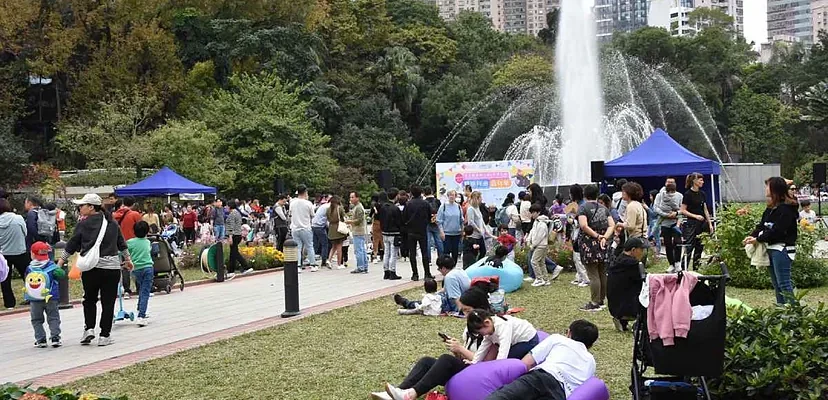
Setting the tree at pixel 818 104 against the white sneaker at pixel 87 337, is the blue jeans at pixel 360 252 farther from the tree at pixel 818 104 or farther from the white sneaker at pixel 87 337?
the tree at pixel 818 104

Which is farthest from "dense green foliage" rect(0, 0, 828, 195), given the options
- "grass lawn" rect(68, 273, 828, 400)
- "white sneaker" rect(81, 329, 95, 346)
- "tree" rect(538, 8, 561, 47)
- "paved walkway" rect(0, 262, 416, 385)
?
"grass lawn" rect(68, 273, 828, 400)

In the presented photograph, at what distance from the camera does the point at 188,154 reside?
3634 centimetres

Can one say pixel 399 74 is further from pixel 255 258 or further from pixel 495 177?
pixel 255 258

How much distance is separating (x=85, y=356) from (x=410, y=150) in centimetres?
4573

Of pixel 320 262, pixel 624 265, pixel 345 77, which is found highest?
pixel 345 77

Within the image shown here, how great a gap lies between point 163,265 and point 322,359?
6.52 m

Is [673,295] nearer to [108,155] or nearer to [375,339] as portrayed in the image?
[375,339]

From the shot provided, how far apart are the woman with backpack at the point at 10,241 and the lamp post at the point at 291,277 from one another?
4.63 metres

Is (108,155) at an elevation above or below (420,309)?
above

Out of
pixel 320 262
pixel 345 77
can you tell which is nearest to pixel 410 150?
pixel 345 77

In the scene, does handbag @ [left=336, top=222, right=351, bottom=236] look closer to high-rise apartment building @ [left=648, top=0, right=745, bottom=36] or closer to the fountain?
the fountain

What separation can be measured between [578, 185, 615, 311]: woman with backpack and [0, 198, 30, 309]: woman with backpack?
8.65m

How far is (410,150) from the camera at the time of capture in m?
54.5

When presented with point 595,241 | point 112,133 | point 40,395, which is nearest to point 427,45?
point 112,133
